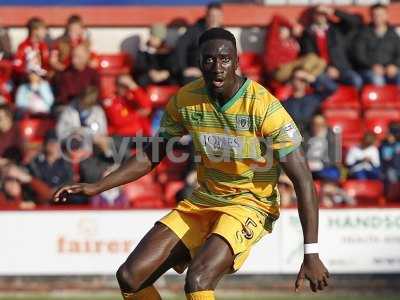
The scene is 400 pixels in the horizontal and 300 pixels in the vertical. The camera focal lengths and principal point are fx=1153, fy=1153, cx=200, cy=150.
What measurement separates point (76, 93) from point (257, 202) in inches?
266

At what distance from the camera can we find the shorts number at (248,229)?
7.14 metres

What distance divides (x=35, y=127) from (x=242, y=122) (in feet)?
22.8

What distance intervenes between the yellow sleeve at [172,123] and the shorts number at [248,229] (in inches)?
30.7

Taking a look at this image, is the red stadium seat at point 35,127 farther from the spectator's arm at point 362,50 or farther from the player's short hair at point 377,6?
the player's short hair at point 377,6

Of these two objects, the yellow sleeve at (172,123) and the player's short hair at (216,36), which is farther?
the yellow sleeve at (172,123)

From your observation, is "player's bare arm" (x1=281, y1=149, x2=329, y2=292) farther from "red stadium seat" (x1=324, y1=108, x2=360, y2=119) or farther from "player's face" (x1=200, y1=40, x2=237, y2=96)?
Result: "red stadium seat" (x1=324, y1=108, x2=360, y2=119)

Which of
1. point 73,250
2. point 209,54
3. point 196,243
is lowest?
point 73,250

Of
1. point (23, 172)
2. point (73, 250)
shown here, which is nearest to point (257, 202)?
point (73, 250)

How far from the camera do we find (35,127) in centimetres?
1369

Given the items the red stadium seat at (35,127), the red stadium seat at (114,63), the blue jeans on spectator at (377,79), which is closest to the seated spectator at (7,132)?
the red stadium seat at (35,127)

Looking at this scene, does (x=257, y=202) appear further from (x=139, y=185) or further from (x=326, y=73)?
(x=326, y=73)

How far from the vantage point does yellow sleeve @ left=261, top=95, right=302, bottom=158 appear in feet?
22.9

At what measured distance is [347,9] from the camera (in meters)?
15.0

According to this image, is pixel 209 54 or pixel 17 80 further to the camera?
pixel 17 80
